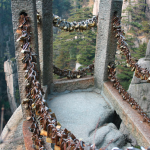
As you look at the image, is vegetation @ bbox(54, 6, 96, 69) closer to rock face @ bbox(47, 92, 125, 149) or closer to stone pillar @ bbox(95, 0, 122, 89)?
stone pillar @ bbox(95, 0, 122, 89)

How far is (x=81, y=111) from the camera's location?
3.70 m

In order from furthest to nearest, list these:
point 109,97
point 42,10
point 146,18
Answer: point 146,18
point 109,97
point 42,10

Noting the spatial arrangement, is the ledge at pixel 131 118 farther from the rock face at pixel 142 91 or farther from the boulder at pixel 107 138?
the rock face at pixel 142 91

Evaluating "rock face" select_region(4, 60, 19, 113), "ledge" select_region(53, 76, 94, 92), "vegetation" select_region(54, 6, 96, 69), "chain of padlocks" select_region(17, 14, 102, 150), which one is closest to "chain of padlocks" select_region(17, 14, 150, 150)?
"chain of padlocks" select_region(17, 14, 102, 150)

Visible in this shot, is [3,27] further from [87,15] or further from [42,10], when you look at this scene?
[42,10]

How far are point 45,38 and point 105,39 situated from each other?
1.53m

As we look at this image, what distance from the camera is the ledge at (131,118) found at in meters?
2.71

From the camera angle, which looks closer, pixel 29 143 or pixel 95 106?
pixel 29 143

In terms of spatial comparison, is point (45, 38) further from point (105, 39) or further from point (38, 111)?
point (38, 111)

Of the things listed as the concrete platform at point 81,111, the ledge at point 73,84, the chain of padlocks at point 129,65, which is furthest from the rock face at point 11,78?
the chain of padlocks at point 129,65

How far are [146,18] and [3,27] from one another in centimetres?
2419

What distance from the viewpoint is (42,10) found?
3.40 meters

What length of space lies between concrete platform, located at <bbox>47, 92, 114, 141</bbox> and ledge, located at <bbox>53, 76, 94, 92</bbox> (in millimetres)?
192

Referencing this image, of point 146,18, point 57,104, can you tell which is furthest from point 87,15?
point 57,104
